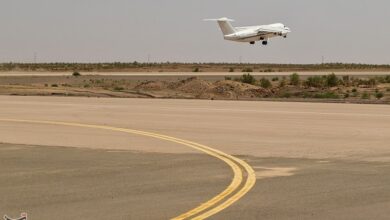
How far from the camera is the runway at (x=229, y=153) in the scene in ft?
33.7

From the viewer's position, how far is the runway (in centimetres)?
1028

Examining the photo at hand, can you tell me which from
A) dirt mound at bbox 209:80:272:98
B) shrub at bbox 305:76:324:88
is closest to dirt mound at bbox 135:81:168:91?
dirt mound at bbox 209:80:272:98

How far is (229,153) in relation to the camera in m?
16.9

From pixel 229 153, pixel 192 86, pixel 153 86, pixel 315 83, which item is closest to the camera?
pixel 229 153

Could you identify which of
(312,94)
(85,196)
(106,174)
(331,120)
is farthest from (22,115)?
(312,94)

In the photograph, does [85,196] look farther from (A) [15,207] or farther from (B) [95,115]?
(B) [95,115]

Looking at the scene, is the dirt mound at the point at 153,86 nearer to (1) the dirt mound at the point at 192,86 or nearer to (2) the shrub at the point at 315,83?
(1) the dirt mound at the point at 192,86
